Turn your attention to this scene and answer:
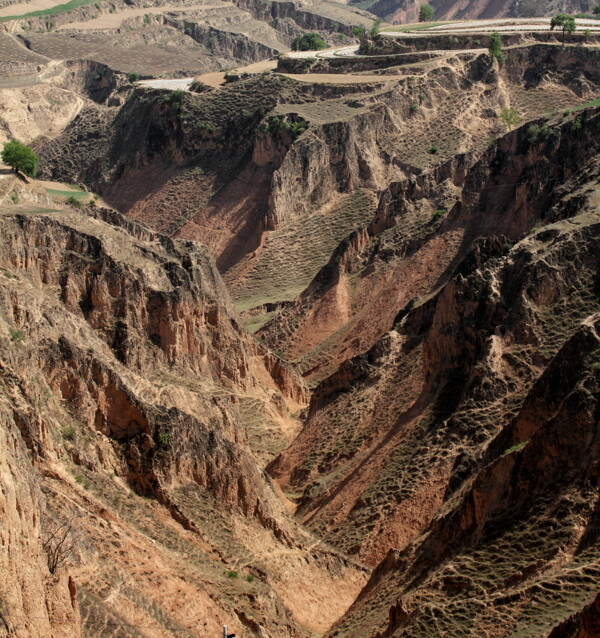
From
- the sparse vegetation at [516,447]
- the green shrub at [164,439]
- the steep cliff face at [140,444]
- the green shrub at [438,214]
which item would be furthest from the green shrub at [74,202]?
the sparse vegetation at [516,447]

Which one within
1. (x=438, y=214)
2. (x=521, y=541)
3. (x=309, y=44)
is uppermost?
(x=309, y=44)

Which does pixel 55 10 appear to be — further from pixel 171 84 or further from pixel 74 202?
pixel 74 202

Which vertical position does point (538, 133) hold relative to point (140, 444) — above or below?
above

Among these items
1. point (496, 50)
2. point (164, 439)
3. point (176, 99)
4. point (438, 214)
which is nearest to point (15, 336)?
point (164, 439)

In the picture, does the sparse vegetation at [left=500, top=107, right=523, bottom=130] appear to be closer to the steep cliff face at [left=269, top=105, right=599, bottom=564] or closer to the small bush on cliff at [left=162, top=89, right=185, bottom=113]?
the small bush on cliff at [left=162, top=89, right=185, bottom=113]

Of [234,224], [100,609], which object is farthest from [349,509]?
[234,224]

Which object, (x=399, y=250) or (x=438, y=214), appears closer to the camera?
(x=438, y=214)

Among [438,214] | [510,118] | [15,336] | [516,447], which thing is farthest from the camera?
[510,118]

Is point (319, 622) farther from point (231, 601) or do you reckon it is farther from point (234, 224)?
point (234, 224)

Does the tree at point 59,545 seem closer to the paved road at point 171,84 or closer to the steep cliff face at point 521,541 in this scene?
the steep cliff face at point 521,541
